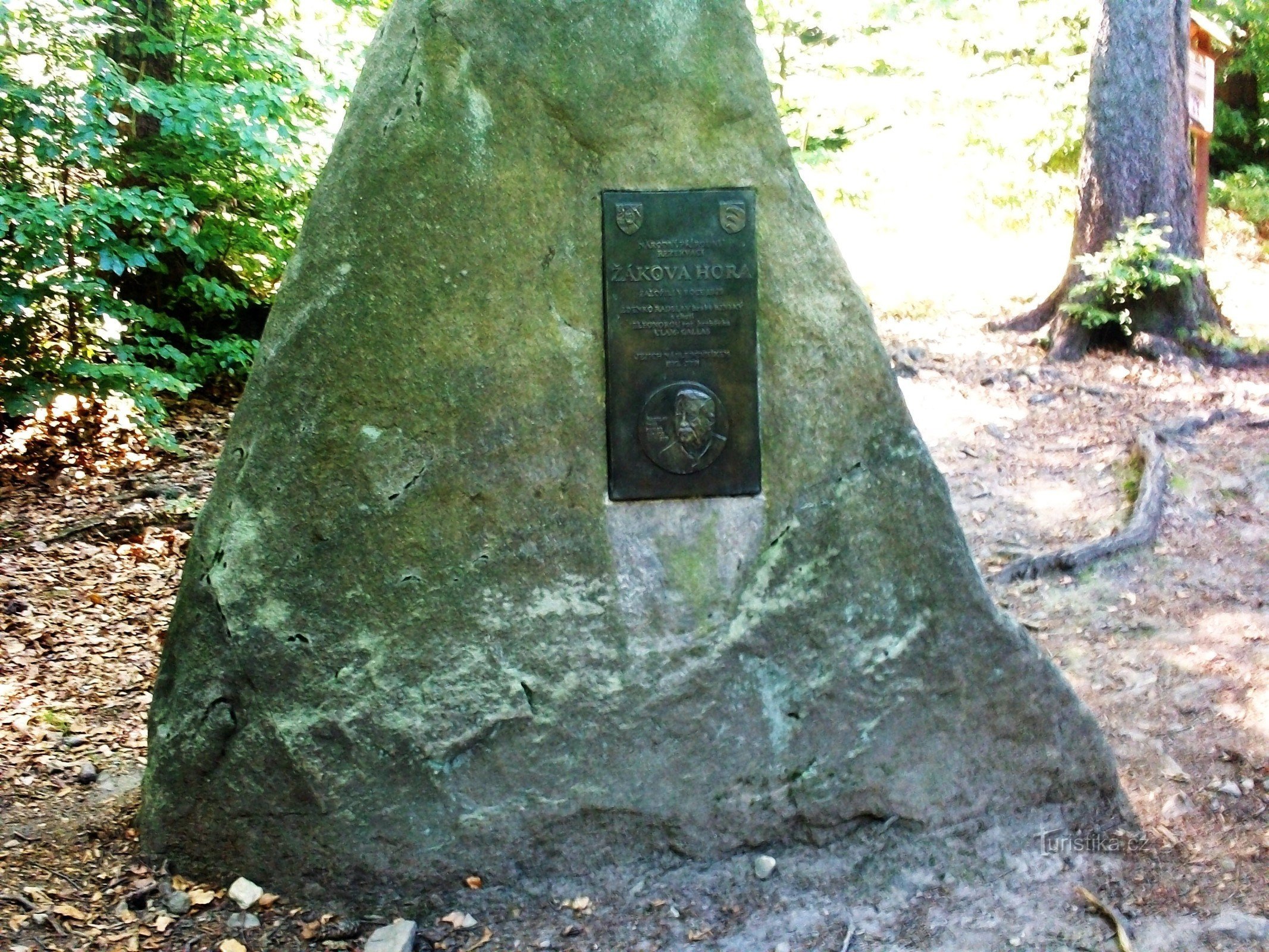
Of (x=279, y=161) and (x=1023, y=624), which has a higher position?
(x=279, y=161)

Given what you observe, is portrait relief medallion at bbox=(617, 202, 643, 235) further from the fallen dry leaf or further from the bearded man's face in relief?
the fallen dry leaf

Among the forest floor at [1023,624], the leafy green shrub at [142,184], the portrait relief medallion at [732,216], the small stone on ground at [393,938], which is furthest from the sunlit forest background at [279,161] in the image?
the small stone on ground at [393,938]

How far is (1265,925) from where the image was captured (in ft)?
→ 10.5

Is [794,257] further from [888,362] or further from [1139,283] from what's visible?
[1139,283]

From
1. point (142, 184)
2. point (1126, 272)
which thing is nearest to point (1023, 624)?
point (1126, 272)

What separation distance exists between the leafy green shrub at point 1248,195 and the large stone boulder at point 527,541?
11417mm

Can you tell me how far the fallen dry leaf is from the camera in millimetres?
3242

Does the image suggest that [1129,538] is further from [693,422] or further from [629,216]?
[629,216]

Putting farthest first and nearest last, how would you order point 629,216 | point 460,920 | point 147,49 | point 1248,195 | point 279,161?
point 1248,195 → point 279,161 → point 147,49 → point 460,920 → point 629,216

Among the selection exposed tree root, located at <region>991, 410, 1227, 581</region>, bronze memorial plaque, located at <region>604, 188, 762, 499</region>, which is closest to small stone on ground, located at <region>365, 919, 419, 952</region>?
bronze memorial plaque, located at <region>604, 188, 762, 499</region>

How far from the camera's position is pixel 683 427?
320 cm

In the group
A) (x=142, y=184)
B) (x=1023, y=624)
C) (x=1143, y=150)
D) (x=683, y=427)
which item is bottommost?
(x=1023, y=624)

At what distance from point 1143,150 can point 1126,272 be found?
3.30 ft

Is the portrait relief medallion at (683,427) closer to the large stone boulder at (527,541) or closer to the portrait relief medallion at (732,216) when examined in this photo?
the large stone boulder at (527,541)
